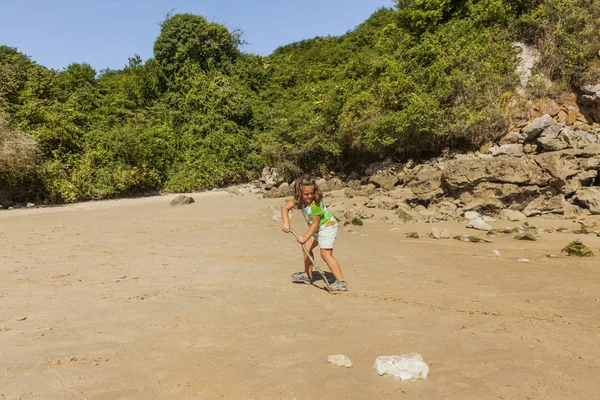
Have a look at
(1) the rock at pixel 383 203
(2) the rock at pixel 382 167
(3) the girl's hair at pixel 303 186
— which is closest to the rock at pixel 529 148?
(1) the rock at pixel 383 203

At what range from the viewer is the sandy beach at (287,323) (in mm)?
2604

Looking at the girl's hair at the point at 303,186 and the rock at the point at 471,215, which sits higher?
the girl's hair at the point at 303,186

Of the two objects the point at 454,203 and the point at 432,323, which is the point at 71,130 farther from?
the point at 432,323

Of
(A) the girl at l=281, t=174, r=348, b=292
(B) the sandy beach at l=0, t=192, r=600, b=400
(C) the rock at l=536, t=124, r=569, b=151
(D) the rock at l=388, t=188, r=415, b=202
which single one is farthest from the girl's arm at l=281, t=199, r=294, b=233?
(C) the rock at l=536, t=124, r=569, b=151

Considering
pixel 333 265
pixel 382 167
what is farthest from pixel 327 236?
pixel 382 167

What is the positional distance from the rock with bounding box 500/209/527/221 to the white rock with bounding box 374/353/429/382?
8718mm

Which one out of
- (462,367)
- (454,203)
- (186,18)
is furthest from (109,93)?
(462,367)

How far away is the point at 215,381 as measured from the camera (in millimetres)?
2637

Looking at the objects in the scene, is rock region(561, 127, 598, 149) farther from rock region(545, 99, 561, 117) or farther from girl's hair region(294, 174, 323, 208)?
girl's hair region(294, 174, 323, 208)

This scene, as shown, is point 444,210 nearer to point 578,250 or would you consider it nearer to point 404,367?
point 578,250

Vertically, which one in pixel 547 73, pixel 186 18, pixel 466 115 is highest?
pixel 186 18

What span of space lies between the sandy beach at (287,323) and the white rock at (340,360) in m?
0.05

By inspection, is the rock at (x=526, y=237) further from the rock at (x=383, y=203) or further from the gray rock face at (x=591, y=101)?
the gray rock face at (x=591, y=101)

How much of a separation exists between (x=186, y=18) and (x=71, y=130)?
1202cm
